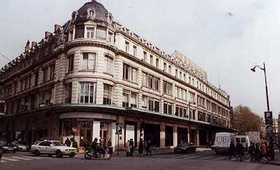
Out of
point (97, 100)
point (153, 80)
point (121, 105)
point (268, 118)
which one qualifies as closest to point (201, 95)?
point (153, 80)

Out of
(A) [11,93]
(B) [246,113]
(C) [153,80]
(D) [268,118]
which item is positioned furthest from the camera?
(B) [246,113]

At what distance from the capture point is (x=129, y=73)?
4056 centimetres

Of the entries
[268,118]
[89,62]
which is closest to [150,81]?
[89,62]

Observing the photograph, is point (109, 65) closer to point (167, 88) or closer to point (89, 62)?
point (89, 62)

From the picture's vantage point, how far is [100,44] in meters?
35.8

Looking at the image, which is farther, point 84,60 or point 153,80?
point 153,80

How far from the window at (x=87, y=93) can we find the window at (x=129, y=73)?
5.63 m

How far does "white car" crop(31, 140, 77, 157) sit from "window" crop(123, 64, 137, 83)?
1470cm

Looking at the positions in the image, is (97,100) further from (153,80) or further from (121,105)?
(153,80)

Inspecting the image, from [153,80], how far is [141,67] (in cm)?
372

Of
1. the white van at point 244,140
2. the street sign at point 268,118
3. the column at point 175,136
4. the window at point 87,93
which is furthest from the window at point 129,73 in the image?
the street sign at point 268,118

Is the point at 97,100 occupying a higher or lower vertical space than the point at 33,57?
lower

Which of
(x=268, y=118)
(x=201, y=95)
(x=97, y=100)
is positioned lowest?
(x=268, y=118)

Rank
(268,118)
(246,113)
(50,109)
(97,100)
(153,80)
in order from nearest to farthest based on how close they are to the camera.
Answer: (268,118) → (97,100) → (50,109) → (153,80) → (246,113)
